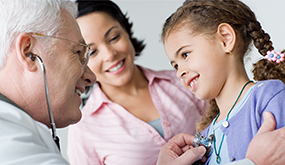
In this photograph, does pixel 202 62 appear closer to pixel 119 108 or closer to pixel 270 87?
pixel 270 87

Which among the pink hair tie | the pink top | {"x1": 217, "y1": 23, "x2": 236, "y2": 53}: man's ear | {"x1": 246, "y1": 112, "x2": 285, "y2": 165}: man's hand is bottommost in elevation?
the pink top

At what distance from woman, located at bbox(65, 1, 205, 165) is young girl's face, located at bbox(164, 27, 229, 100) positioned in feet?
1.99

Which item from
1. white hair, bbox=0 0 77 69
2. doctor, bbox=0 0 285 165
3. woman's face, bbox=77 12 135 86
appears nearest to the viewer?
doctor, bbox=0 0 285 165

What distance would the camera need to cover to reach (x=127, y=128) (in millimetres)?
1939

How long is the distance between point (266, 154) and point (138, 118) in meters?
→ 1.05

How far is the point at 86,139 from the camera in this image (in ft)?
6.63

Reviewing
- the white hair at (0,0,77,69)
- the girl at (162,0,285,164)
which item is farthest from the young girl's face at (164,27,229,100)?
the white hair at (0,0,77,69)

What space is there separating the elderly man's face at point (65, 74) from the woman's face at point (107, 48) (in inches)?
22.5

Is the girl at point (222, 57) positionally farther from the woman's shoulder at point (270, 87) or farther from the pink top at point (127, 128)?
the pink top at point (127, 128)

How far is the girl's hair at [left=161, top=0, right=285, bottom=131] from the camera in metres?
1.36

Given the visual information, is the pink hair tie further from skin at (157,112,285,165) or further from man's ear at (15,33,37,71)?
man's ear at (15,33,37,71)

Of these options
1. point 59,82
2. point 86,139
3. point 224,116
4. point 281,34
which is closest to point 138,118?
point 86,139

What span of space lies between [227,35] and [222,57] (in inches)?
4.0

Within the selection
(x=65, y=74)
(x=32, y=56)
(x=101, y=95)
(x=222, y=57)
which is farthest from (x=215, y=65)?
(x=101, y=95)
